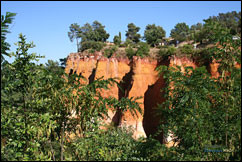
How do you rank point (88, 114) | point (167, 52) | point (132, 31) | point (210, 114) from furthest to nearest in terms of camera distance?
1. point (132, 31)
2. point (167, 52)
3. point (210, 114)
4. point (88, 114)

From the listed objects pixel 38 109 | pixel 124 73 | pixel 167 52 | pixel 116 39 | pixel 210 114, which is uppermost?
pixel 116 39

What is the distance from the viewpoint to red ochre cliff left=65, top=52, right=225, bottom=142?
17.2 meters

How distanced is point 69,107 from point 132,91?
1470cm

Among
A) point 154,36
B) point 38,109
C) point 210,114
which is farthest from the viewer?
point 154,36

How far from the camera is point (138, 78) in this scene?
18172mm

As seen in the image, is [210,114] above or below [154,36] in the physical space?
below

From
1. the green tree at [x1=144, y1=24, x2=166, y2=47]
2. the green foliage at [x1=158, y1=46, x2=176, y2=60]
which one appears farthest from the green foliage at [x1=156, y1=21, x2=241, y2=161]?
the green tree at [x1=144, y1=24, x2=166, y2=47]

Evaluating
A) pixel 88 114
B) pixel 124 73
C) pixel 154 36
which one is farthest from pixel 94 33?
pixel 88 114

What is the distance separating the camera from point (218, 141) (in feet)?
11.9

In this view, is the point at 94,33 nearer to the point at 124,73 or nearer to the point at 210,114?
the point at 124,73

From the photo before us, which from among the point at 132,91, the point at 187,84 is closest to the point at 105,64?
the point at 132,91

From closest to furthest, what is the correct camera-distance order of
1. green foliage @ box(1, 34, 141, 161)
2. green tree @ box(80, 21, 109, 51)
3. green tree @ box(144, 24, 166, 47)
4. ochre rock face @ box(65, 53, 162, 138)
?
green foliage @ box(1, 34, 141, 161) → ochre rock face @ box(65, 53, 162, 138) → green tree @ box(144, 24, 166, 47) → green tree @ box(80, 21, 109, 51)

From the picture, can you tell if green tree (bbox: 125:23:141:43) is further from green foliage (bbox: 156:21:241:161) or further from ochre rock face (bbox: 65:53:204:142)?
green foliage (bbox: 156:21:241:161)

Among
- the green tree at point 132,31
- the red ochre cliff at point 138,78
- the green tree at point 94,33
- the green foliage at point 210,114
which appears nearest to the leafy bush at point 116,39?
the green tree at point 94,33
